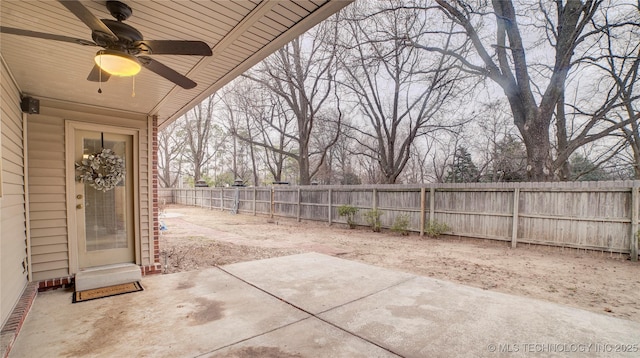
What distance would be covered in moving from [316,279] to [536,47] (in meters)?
10.0

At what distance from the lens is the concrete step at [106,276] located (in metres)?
3.34

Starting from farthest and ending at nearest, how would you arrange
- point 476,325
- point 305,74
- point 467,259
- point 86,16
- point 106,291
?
point 305,74 → point 467,259 → point 106,291 → point 476,325 → point 86,16

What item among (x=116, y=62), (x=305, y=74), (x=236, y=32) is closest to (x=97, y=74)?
(x=116, y=62)

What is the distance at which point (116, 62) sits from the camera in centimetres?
198

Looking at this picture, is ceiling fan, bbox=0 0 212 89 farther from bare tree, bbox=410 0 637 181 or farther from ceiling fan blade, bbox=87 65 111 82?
bare tree, bbox=410 0 637 181

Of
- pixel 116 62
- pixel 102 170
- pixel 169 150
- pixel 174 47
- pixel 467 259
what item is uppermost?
pixel 169 150

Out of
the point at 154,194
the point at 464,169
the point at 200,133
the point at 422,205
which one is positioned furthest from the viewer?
the point at 200,133

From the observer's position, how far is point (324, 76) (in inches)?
517

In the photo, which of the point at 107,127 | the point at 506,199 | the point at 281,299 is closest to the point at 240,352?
the point at 281,299

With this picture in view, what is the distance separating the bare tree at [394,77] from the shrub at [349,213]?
3.82 metres

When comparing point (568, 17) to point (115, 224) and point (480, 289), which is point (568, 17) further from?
point (115, 224)

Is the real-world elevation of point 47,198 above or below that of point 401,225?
above

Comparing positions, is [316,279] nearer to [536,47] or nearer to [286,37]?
[286,37]

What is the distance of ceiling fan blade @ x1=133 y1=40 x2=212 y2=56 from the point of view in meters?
1.91
